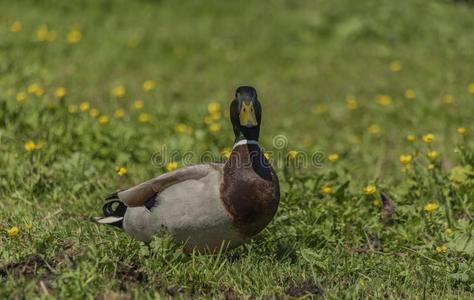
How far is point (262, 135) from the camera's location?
8.33 m

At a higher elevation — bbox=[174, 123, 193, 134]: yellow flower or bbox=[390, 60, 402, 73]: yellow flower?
bbox=[390, 60, 402, 73]: yellow flower

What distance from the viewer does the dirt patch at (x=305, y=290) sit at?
4176mm

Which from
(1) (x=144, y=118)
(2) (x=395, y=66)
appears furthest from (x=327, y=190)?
(2) (x=395, y=66)

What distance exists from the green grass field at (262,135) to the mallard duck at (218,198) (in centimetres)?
12

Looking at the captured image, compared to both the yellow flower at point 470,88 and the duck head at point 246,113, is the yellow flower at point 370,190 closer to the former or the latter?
the duck head at point 246,113

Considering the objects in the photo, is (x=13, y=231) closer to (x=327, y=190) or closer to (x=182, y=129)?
(x=327, y=190)

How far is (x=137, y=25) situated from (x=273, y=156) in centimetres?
447

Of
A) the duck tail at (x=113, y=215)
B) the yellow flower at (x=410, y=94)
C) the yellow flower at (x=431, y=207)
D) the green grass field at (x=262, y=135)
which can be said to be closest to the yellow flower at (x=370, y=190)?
the green grass field at (x=262, y=135)

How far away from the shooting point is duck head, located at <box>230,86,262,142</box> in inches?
181

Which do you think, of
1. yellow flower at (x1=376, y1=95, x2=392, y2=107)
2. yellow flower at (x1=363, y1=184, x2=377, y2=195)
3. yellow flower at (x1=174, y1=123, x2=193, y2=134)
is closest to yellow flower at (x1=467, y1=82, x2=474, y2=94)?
yellow flower at (x1=376, y1=95, x2=392, y2=107)

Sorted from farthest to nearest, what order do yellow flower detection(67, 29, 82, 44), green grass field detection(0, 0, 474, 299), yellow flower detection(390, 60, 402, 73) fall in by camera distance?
1. yellow flower detection(390, 60, 402, 73)
2. yellow flower detection(67, 29, 82, 44)
3. green grass field detection(0, 0, 474, 299)

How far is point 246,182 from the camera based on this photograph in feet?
15.0

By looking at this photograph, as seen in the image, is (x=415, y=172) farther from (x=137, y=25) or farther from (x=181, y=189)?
(x=137, y=25)

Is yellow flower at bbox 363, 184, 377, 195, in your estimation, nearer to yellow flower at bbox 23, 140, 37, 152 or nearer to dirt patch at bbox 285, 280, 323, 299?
dirt patch at bbox 285, 280, 323, 299
